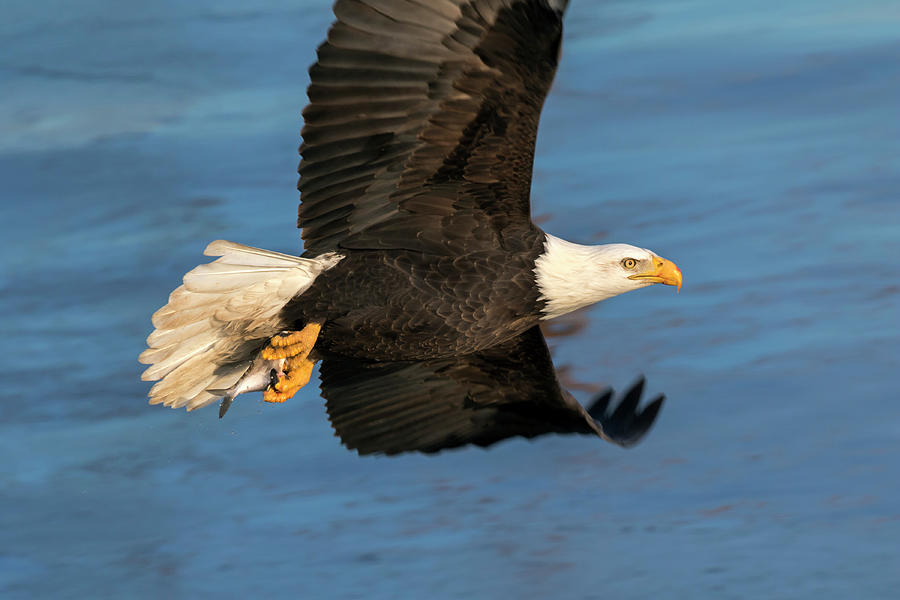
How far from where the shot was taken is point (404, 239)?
18.0 ft

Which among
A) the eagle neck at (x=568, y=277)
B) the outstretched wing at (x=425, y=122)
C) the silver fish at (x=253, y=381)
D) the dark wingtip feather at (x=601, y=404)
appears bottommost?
the silver fish at (x=253, y=381)

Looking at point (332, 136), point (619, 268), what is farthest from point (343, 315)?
point (619, 268)

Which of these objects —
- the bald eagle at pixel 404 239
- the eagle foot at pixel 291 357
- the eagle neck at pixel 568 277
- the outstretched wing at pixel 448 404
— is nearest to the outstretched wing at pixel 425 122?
the bald eagle at pixel 404 239

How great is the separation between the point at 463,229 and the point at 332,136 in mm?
602

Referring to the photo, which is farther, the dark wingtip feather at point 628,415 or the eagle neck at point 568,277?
the dark wingtip feather at point 628,415

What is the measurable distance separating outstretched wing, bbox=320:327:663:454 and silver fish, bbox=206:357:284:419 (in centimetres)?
48

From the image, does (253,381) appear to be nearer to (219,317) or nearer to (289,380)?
(289,380)

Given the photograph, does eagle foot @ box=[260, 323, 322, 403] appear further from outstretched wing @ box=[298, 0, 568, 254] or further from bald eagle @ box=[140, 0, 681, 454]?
outstretched wing @ box=[298, 0, 568, 254]

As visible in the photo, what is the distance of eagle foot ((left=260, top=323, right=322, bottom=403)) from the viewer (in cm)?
554

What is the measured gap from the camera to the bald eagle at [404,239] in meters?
5.00

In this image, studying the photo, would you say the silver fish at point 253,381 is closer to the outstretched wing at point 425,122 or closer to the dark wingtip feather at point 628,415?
the outstretched wing at point 425,122

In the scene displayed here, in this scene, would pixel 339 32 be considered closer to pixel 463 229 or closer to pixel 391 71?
pixel 391 71

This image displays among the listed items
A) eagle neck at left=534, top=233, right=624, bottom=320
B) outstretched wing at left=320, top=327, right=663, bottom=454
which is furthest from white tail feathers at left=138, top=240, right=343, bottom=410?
eagle neck at left=534, top=233, right=624, bottom=320

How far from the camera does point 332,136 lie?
17.1ft
